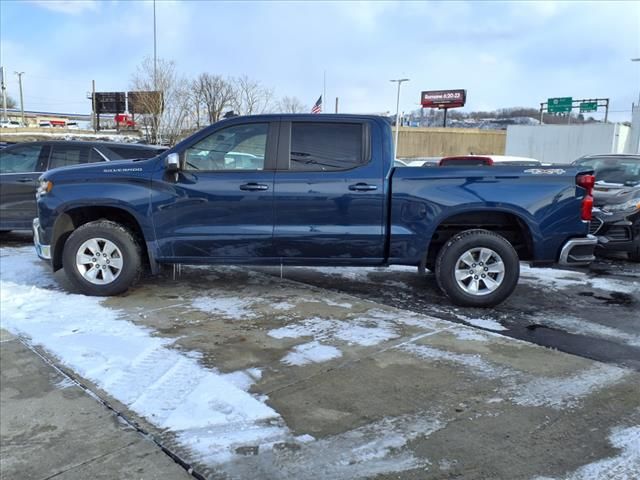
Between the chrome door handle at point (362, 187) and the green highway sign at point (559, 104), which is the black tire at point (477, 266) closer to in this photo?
the chrome door handle at point (362, 187)

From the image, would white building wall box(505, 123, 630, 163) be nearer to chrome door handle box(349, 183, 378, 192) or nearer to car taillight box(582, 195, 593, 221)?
car taillight box(582, 195, 593, 221)

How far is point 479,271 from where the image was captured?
5.57m

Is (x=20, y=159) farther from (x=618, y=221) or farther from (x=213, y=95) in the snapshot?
(x=213, y=95)

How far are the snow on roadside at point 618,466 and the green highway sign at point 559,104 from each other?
65.9 metres

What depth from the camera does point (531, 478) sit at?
8.91ft

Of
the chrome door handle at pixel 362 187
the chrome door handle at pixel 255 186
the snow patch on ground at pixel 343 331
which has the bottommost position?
the snow patch on ground at pixel 343 331

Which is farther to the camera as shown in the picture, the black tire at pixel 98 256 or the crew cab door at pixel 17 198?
the crew cab door at pixel 17 198

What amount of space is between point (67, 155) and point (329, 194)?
565 centimetres

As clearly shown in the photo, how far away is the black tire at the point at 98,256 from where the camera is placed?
5766mm

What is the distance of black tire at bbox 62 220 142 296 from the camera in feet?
18.9

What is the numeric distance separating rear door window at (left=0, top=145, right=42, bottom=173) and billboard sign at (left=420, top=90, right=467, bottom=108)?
59.2m

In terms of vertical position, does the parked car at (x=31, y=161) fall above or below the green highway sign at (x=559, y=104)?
below

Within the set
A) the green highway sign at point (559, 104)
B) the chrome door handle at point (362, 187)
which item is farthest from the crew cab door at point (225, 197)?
the green highway sign at point (559, 104)

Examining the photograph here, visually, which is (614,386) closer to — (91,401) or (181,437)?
(181,437)
